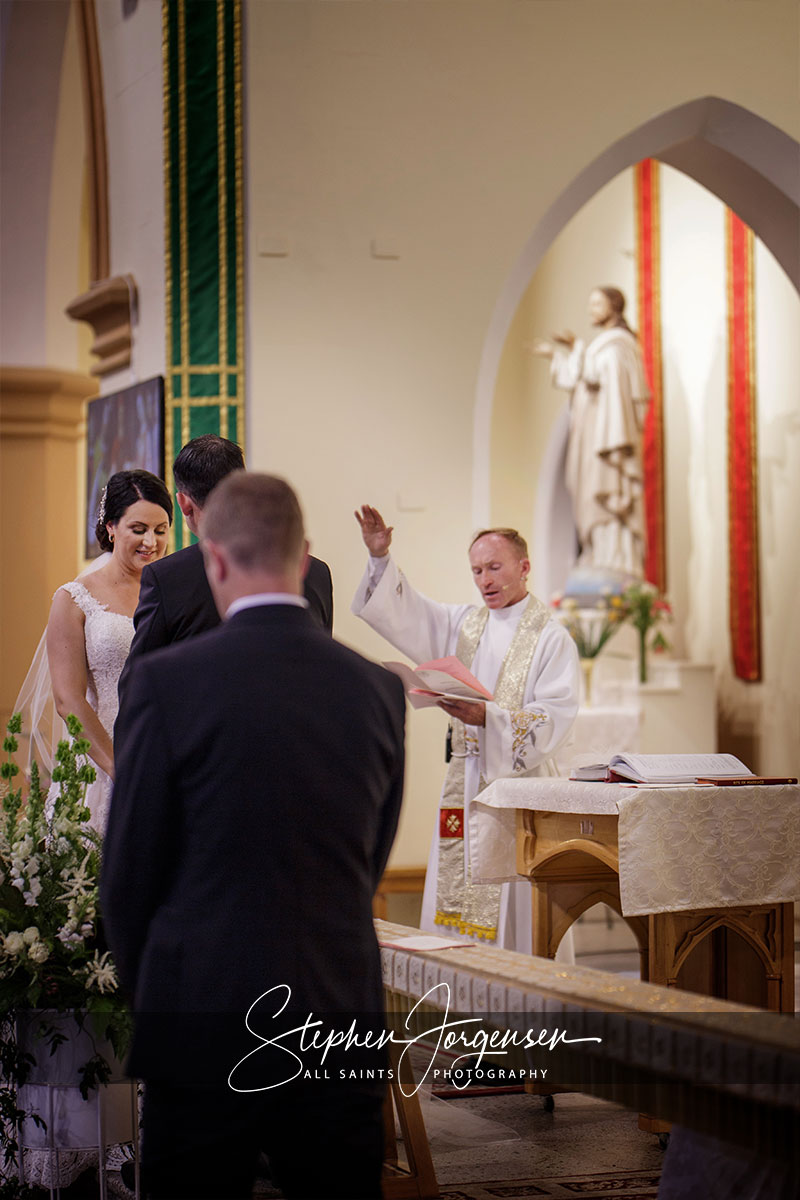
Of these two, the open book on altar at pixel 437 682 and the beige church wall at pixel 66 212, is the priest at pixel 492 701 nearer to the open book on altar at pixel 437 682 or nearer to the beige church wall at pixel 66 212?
the open book on altar at pixel 437 682

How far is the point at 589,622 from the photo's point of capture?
833 cm

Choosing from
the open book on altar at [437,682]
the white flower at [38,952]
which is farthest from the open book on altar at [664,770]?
the white flower at [38,952]

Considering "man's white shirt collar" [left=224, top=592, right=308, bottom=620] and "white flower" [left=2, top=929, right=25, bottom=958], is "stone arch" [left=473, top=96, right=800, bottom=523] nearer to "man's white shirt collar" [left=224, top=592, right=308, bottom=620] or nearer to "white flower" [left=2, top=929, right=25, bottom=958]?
"white flower" [left=2, top=929, right=25, bottom=958]

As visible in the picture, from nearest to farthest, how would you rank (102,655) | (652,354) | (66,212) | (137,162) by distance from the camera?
(102,655) → (137,162) → (66,212) → (652,354)

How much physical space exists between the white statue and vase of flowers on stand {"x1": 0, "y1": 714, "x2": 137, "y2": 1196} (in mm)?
6166

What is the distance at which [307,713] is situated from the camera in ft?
6.31

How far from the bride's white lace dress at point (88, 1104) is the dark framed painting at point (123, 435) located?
160cm

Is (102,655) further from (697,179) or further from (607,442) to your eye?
(607,442)

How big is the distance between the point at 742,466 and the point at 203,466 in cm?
710

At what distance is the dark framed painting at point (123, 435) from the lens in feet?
19.2

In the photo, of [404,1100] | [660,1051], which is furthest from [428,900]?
[660,1051]

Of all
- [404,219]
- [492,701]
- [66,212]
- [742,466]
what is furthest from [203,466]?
[742,466]

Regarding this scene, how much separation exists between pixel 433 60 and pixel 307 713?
15.7 ft

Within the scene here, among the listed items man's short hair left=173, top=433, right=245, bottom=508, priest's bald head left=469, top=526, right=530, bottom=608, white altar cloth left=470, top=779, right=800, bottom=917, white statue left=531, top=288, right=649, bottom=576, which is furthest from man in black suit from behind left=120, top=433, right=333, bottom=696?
white statue left=531, top=288, right=649, bottom=576
